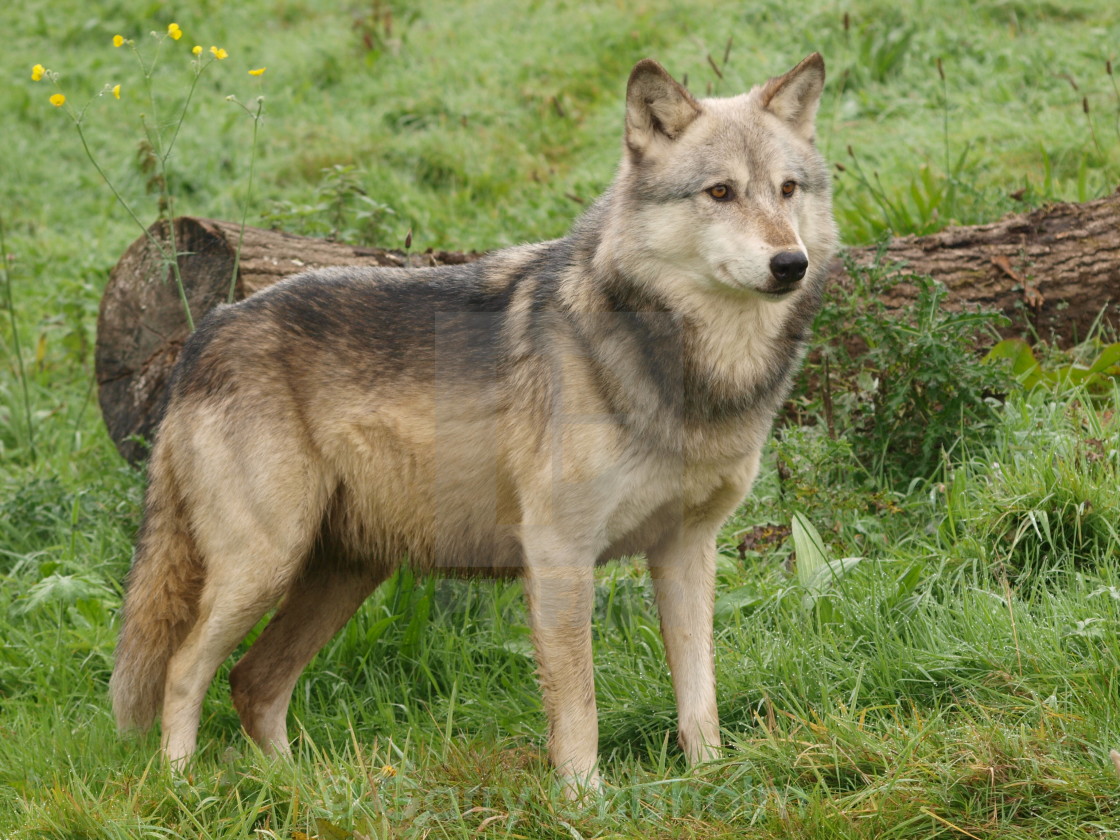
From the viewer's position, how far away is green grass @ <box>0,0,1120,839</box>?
3082 mm

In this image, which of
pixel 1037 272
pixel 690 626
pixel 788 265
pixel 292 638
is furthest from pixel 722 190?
pixel 1037 272

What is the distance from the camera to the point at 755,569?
4.54m

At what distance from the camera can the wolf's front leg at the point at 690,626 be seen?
3.64 metres

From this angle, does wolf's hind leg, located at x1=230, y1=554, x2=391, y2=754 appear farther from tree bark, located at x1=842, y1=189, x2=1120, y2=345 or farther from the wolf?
tree bark, located at x1=842, y1=189, x2=1120, y2=345

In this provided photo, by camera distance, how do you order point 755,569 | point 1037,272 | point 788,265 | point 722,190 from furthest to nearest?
point 1037,272
point 755,569
point 722,190
point 788,265

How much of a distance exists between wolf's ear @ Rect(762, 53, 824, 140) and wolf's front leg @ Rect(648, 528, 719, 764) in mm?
1457

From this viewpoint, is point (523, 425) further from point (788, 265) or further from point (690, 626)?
point (788, 265)

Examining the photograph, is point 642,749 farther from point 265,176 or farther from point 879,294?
point 265,176

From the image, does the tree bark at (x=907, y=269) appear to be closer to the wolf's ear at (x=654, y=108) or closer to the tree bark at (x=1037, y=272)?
the tree bark at (x=1037, y=272)

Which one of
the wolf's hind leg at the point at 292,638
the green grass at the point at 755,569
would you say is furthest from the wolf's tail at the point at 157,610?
the wolf's hind leg at the point at 292,638

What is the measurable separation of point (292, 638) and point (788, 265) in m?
2.37

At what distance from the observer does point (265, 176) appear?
28.8 feet

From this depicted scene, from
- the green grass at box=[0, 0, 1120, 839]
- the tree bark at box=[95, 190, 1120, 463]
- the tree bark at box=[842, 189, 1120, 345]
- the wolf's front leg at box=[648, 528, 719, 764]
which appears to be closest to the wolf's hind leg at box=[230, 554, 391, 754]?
the green grass at box=[0, 0, 1120, 839]

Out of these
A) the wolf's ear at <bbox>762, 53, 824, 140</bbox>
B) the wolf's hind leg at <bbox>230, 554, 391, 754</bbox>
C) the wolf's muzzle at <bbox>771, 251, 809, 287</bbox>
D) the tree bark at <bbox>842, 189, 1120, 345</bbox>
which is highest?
the wolf's ear at <bbox>762, 53, 824, 140</bbox>
